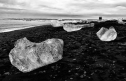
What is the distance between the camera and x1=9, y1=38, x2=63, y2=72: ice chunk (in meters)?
8.45

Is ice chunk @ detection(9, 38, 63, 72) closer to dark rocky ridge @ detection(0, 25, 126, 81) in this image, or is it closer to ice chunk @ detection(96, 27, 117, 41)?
dark rocky ridge @ detection(0, 25, 126, 81)

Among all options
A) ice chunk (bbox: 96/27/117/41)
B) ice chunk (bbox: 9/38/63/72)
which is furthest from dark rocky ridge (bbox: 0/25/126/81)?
ice chunk (bbox: 96/27/117/41)

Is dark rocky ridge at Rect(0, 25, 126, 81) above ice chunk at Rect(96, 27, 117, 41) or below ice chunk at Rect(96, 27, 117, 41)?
below

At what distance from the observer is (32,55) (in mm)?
8555

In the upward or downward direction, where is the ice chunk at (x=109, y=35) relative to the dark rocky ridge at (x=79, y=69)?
upward

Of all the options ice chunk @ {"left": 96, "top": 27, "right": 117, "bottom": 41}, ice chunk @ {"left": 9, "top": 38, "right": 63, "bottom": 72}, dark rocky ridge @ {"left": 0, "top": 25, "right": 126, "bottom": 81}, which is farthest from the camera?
ice chunk @ {"left": 96, "top": 27, "right": 117, "bottom": 41}

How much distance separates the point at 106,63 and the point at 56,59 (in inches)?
128

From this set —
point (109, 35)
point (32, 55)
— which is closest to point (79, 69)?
point (32, 55)

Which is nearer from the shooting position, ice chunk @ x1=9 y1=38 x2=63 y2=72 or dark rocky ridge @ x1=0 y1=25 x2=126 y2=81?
dark rocky ridge @ x1=0 y1=25 x2=126 y2=81

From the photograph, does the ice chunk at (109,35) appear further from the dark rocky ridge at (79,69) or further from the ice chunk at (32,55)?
the ice chunk at (32,55)

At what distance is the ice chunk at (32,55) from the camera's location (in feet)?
27.7

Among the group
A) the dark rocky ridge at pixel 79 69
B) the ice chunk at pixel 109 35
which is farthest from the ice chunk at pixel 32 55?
the ice chunk at pixel 109 35

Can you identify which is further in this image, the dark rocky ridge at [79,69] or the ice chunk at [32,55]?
the ice chunk at [32,55]

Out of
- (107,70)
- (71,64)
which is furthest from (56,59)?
(107,70)
